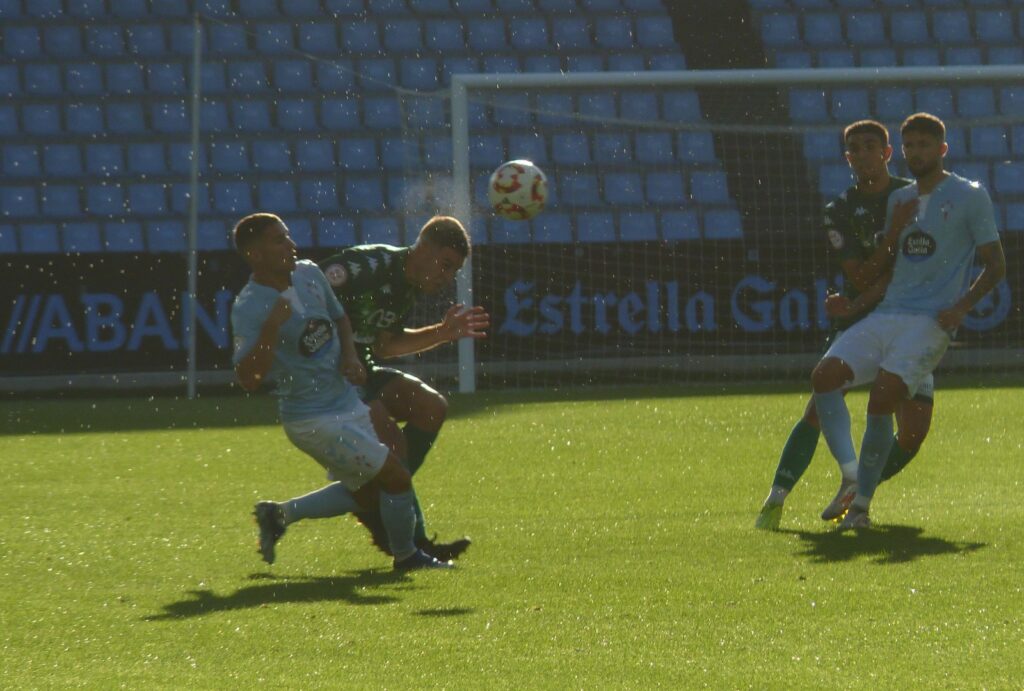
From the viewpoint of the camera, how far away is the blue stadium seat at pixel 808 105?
17781 millimetres

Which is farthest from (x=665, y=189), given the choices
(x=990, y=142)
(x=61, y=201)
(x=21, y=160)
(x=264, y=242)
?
(x=264, y=242)

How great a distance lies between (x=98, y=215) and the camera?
17.4m

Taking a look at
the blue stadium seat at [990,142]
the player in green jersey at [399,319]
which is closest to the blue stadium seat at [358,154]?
the blue stadium seat at [990,142]

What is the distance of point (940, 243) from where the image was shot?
20.3ft

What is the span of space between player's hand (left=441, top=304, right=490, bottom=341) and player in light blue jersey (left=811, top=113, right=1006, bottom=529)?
1.33 m

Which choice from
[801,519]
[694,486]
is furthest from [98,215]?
[801,519]

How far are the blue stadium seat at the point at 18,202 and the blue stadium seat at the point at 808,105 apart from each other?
8026mm

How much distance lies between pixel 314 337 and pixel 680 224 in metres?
11.9

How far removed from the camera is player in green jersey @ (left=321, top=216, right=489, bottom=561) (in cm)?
599

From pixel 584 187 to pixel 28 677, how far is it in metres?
13.7

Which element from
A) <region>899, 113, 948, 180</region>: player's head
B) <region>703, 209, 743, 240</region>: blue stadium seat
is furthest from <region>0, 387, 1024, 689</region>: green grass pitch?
<region>703, 209, 743, 240</region>: blue stadium seat

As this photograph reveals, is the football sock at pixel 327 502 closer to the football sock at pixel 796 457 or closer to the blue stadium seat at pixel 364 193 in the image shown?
the football sock at pixel 796 457

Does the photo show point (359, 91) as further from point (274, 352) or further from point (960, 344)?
point (274, 352)

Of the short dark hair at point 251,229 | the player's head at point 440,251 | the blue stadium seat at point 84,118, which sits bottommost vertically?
the player's head at point 440,251
